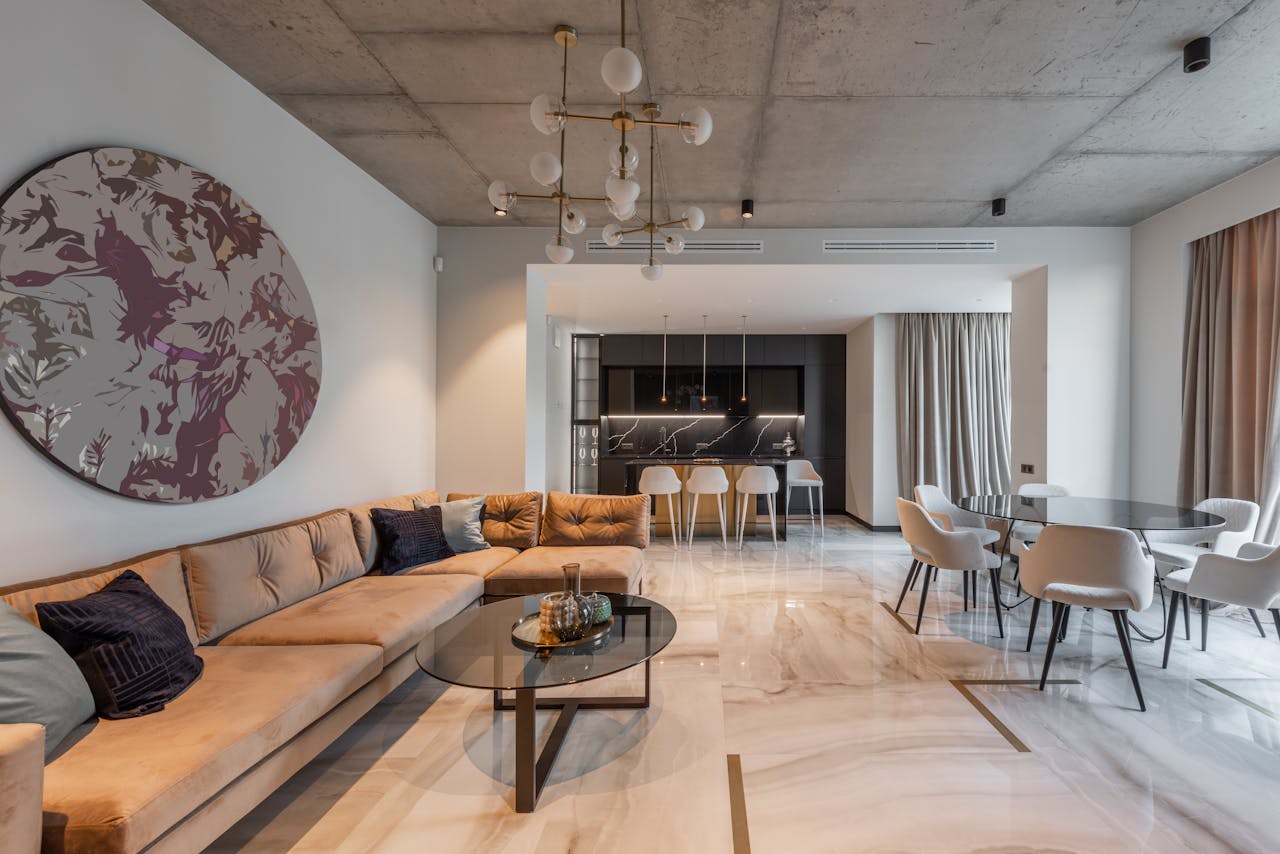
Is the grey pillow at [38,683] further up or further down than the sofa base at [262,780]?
further up

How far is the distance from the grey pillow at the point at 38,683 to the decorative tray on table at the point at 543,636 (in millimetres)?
1256

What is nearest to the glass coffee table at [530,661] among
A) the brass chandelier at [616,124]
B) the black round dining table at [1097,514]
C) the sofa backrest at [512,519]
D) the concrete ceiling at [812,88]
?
the sofa backrest at [512,519]

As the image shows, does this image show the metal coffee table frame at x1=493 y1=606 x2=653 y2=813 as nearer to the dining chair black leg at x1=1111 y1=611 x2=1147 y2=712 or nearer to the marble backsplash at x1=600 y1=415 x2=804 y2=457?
the dining chair black leg at x1=1111 y1=611 x2=1147 y2=712

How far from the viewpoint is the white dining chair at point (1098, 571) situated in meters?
2.75

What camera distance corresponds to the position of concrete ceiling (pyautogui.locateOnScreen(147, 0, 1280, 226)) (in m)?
2.37

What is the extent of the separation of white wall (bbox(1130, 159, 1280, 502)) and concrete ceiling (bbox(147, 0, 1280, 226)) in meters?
0.28

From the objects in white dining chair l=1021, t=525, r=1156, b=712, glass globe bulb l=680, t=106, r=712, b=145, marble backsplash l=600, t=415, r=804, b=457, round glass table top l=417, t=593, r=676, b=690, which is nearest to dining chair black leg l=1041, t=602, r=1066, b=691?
white dining chair l=1021, t=525, r=1156, b=712

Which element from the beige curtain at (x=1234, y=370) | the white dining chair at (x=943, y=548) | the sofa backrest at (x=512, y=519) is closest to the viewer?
the white dining chair at (x=943, y=548)

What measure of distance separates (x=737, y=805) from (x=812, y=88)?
9.98ft

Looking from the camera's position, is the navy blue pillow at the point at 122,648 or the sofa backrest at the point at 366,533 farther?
the sofa backrest at the point at 366,533

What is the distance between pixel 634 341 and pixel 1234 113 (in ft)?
22.2

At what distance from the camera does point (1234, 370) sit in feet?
13.1

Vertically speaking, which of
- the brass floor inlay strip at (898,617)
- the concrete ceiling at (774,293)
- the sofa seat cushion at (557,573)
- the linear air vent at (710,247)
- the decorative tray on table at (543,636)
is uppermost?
the linear air vent at (710,247)

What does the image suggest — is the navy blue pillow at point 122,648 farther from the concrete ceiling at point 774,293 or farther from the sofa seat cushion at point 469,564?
the concrete ceiling at point 774,293
